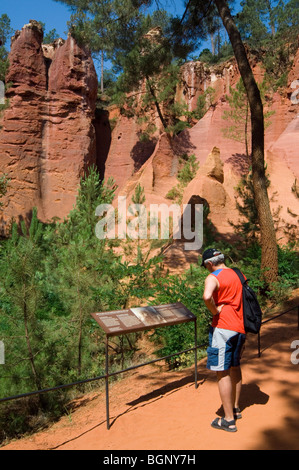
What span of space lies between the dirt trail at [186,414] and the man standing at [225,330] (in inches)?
11.1

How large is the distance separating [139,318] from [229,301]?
49.9 inches

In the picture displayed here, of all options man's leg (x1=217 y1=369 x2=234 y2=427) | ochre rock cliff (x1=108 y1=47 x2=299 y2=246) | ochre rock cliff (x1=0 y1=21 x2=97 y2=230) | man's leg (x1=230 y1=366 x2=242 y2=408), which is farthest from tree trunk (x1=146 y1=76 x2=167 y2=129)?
man's leg (x1=217 y1=369 x2=234 y2=427)

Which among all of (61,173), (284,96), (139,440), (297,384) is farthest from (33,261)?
(284,96)

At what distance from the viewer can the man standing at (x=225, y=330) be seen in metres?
3.37

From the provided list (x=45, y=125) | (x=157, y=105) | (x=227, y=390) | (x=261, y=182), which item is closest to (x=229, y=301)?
(x=227, y=390)

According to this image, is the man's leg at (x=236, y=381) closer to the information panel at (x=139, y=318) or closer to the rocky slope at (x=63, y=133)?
the information panel at (x=139, y=318)

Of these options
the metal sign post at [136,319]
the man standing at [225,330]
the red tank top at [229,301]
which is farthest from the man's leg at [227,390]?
the metal sign post at [136,319]

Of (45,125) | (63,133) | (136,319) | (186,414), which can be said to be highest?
(45,125)

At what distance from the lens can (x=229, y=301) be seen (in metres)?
3.45

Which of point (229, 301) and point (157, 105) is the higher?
point (157, 105)

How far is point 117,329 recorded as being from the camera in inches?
154

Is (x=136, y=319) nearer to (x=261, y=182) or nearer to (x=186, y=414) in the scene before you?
(x=186, y=414)

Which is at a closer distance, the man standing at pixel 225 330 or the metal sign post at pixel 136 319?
the man standing at pixel 225 330

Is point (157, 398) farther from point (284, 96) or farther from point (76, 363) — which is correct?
point (284, 96)
